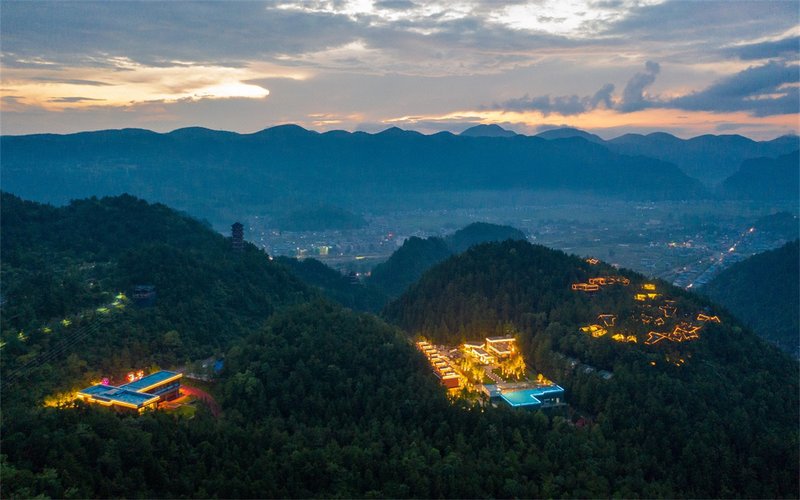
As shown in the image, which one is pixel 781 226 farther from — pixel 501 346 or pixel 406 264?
pixel 501 346

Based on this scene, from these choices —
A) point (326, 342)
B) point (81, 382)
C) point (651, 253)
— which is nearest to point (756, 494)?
point (326, 342)

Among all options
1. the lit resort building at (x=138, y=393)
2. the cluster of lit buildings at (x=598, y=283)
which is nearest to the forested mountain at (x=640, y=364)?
the cluster of lit buildings at (x=598, y=283)

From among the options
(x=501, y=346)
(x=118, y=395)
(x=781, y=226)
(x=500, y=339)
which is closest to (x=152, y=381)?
(x=118, y=395)

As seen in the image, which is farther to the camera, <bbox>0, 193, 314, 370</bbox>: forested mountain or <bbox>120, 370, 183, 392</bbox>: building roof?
<bbox>0, 193, 314, 370</bbox>: forested mountain

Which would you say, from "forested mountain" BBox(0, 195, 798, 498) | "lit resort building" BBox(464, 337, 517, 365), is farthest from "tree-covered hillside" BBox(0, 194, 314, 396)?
"lit resort building" BBox(464, 337, 517, 365)

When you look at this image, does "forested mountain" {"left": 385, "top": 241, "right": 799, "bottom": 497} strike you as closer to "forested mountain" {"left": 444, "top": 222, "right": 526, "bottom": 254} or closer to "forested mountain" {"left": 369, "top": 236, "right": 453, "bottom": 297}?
"forested mountain" {"left": 369, "top": 236, "right": 453, "bottom": 297}

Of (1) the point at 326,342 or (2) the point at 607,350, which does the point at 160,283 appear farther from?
(2) the point at 607,350
